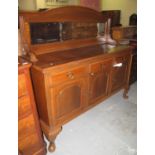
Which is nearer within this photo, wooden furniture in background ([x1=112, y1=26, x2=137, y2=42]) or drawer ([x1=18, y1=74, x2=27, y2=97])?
drawer ([x1=18, y1=74, x2=27, y2=97])

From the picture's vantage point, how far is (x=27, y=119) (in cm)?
120

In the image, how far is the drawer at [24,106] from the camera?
112 cm

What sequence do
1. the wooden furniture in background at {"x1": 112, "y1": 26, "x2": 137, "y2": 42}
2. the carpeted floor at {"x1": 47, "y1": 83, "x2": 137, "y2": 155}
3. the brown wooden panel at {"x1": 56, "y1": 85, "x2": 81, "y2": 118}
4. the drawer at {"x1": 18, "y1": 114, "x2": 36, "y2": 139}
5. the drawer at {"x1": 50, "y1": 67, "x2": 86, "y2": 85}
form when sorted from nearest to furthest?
1. the drawer at {"x1": 18, "y1": 114, "x2": 36, "y2": 139}
2. the drawer at {"x1": 50, "y1": 67, "x2": 86, "y2": 85}
3. the brown wooden panel at {"x1": 56, "y1": 85, "x2": 81, "y2": 118}
4. the carpeted floor at {"x1": 47, "y1": 83, "x2": 137, "y2": 155}
5. the wooden furniture in background at {"x1": 112, "y1": 26, "x2": 137, "y2": 42}

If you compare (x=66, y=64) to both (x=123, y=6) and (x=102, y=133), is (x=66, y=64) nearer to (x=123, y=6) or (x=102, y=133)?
(x=102, y=133)

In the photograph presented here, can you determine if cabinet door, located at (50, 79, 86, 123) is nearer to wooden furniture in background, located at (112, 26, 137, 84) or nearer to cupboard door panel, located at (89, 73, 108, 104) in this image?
cupboard door panel, located at (89, 73, 108, 104)

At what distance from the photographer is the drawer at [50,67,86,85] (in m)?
1.29

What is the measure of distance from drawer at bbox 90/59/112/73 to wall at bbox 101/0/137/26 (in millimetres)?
2873

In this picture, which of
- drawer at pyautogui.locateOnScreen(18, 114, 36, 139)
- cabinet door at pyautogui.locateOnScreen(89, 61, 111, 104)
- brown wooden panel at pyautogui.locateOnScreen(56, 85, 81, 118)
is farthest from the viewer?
cabinet door at pyautogui.locateOnScreen(89, 61, 111, 104)

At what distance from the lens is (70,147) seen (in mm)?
1556

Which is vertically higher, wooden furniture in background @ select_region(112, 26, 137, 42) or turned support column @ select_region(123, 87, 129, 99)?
wooden furniture in background @ select_region(112, 26, 137, 42)

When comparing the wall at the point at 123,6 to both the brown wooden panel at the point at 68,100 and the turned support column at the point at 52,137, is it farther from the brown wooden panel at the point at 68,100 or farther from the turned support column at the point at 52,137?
the turned support column at the point at 52,137

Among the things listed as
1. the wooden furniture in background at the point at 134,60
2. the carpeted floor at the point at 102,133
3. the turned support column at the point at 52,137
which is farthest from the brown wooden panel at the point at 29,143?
the wooden furniture in background at the point at 134,60

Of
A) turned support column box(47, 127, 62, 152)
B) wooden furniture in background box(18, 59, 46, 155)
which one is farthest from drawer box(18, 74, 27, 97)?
turned support column box(47, 127, 62, 152)

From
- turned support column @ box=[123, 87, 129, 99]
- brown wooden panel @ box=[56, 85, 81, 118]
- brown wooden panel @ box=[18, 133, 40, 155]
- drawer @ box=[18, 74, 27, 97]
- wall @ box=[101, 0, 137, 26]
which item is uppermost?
wall @ box=[101, 0, 137, 26]
